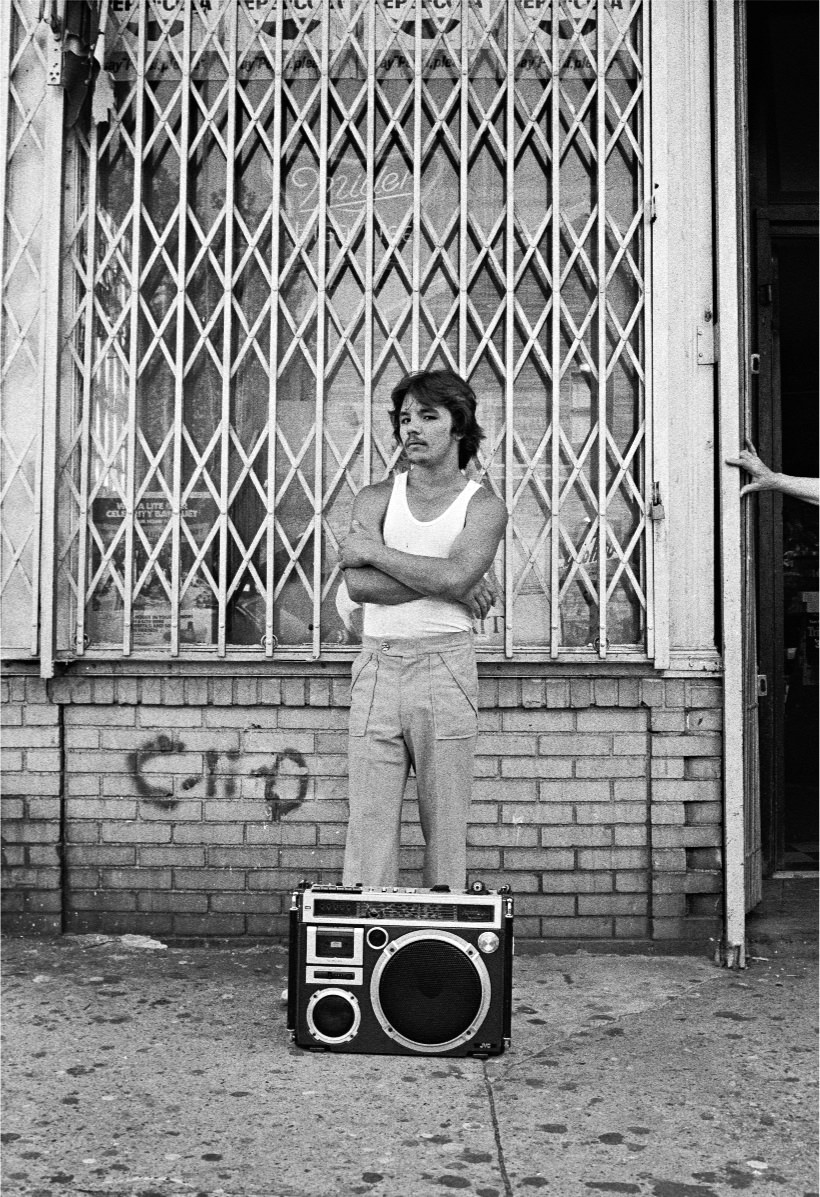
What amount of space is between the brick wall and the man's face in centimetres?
145

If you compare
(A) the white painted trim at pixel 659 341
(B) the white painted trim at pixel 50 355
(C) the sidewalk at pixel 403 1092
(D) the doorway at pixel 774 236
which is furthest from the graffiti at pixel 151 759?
Answer: (D) the doorway at pixel 774 236

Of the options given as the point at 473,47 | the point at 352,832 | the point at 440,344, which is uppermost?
the point at 473,47


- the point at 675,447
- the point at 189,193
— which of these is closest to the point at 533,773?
the point at 675,447

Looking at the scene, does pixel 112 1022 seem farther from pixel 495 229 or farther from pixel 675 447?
pixel 495 229

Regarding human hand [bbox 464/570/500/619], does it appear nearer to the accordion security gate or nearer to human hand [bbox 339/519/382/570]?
human hand [bbox 339/519/382/570]

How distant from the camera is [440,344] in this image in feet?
17.2

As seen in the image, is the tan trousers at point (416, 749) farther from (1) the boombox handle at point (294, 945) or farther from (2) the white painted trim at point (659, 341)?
(2) the white painted trim at point (659, 341)

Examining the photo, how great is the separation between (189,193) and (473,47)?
4.71 ft

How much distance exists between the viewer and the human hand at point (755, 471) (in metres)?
5.06

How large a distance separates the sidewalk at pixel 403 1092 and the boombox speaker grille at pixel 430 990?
0.36m

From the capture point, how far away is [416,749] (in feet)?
13.1

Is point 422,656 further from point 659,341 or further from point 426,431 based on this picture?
point 659,341

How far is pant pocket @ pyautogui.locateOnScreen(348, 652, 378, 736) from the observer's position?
401cm

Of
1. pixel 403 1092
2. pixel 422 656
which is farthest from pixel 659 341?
pixel 403 1092
